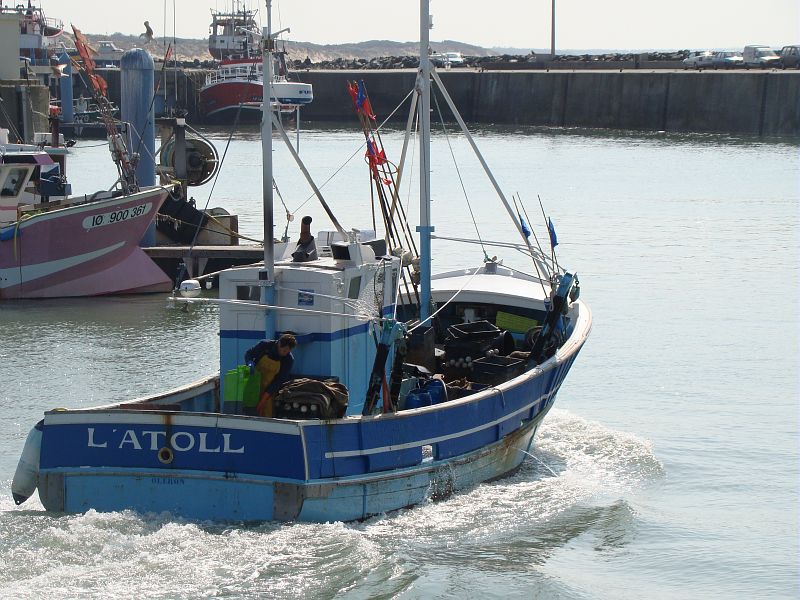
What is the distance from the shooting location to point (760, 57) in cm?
7631

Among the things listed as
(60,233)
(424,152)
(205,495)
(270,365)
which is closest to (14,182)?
(60,233)

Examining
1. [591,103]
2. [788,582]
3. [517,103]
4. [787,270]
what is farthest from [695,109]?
[788,582]

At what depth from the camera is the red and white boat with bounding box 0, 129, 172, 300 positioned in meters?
22.8

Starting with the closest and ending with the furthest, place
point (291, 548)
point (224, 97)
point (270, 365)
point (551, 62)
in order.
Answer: point (291, 548) → point (270, 365) → point (224, 97) → point (551, 62)

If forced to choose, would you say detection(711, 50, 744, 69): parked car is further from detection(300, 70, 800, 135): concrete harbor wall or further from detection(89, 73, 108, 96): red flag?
detection(89, 73, 108, 96): red flag

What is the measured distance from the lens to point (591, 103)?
68.7m

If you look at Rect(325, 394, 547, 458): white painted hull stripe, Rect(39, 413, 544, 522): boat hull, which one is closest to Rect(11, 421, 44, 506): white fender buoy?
Rect(39, 413, 544, 522): boat hull

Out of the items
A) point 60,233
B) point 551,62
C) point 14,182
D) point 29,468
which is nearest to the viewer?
point 29,468

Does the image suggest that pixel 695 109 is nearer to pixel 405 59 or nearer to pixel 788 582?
pixel 405 59

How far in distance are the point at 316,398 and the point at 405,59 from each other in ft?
278

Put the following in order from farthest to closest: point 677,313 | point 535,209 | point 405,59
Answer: point 405,59 → point 535,209 → point 677,313

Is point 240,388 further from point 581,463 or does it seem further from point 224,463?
point 581,463

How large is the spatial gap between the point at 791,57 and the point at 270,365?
65.1m

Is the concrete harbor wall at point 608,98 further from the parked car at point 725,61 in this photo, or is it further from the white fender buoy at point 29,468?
the white fender buoy at point 29,468
